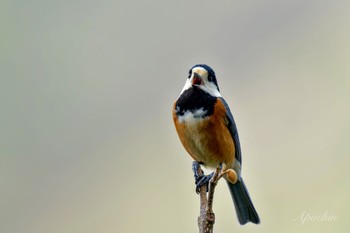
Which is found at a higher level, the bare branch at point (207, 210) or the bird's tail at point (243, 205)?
the bird's tail at point (243, 205)

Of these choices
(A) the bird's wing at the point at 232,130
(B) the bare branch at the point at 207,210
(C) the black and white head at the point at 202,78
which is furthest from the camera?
(A) the bird's wing at the point at 232,130

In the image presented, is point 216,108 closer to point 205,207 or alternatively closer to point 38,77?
point 205,207

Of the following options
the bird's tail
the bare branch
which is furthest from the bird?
the bare branch

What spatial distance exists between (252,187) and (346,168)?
1.91 metres

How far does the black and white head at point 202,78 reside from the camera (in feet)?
13.7

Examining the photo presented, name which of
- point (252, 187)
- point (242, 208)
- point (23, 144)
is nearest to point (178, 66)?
point (23, 144)

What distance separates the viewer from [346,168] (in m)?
8.02

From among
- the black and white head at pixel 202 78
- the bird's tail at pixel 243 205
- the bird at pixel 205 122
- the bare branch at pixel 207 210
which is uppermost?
the black and white head at pixel 202 78

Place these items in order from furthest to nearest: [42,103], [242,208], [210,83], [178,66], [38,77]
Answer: [38,77]
[42,103]
[178,66]
[242,208]
[210,83]

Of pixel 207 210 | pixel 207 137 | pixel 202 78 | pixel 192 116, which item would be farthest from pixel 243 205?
pixel 207 210

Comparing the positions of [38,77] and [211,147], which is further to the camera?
[38,77]

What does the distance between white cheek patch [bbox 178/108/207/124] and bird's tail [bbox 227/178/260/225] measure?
3.09ft

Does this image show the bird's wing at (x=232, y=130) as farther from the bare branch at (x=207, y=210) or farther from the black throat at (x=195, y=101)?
the bare branch at (x=207, y=210)

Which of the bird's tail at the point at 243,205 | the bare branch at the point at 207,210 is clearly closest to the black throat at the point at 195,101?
the bird's tail at the point at 243,205
